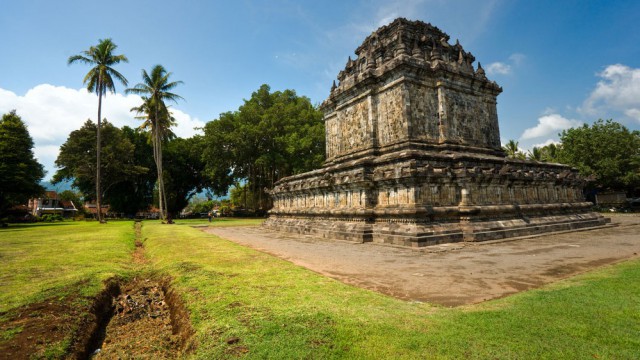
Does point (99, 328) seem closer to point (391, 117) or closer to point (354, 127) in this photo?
point (391, 117)

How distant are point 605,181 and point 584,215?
744 inches

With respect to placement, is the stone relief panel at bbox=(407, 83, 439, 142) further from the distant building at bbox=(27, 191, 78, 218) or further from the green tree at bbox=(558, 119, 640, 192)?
the distant building at bbox=(27, 191, 78, 218)

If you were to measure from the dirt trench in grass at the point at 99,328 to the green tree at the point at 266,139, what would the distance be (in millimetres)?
28451

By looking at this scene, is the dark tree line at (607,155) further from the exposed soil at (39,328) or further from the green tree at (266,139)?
the exposed soil at (39,328)

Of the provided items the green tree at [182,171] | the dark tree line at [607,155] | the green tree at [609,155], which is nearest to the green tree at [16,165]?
the green tree at [182,171]

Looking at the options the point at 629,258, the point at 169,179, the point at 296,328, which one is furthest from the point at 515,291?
the point at 169,179

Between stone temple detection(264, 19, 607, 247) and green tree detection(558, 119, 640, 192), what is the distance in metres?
16.3

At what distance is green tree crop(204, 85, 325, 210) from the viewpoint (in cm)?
3472

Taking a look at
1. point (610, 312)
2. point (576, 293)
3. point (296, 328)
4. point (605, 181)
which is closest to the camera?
point (296, 328)

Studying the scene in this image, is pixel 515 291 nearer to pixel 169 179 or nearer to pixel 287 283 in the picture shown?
pixel 287 283

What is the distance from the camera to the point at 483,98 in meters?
17.4

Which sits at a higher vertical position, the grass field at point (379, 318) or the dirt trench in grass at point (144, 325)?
the grass field at point (379, 318)

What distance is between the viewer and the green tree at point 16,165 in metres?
28.0

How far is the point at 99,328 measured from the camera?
4.84m
